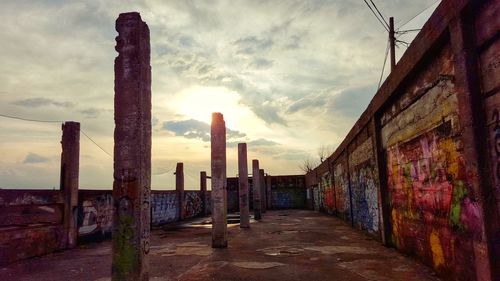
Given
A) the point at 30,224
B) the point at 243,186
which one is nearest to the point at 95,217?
the point at 30,224

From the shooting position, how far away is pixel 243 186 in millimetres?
16047

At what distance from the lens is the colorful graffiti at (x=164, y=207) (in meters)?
18.6

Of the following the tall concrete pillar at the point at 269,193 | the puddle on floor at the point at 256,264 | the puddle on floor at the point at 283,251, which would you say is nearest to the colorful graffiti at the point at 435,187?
the puddle on floor at the point at 283,251

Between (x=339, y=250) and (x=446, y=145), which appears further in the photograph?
(x=339, y=250)

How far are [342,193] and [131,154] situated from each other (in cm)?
1461

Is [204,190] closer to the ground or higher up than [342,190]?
higher up

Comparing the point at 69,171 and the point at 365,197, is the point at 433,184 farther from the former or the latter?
the point at 69,171

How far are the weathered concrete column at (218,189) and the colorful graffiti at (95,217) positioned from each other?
385 cm

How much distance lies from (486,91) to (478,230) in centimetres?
182

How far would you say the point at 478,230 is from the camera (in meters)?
4.73

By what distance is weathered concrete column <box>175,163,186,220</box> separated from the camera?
74.6 feet

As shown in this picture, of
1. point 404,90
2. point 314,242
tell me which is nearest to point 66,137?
point 314,242

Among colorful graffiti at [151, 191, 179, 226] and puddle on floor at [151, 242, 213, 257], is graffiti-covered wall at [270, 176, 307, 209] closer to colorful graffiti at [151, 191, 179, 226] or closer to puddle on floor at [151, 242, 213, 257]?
colorful graffiti at [151, 191, 179, 226]

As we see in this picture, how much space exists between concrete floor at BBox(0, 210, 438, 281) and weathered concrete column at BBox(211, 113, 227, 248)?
0.41 metres
